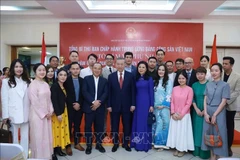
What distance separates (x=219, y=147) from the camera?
2.75m

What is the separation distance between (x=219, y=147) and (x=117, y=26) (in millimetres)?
4042

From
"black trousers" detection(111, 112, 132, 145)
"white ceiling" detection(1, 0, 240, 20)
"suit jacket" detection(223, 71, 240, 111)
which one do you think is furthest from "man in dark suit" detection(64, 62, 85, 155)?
"suit jacket" detection(223, 71, 240, 111)

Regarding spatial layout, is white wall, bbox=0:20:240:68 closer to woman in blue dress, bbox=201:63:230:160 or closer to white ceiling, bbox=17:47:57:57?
white ceiling, bbox=17:47:57:57

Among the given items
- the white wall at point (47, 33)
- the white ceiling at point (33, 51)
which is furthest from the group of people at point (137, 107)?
the white ceiling at point (33, 51)

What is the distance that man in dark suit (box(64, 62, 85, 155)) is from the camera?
3090 millimetres

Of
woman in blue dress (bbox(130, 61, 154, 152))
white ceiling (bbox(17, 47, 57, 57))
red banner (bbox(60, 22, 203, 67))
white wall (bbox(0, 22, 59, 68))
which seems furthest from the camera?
white ceiling (bbox(17, 47, 57, 57))

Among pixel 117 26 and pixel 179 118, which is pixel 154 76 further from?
pixel 117 26

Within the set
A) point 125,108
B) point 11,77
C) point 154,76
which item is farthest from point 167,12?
point 11,77

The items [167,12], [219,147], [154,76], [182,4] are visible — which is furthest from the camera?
[167,12]

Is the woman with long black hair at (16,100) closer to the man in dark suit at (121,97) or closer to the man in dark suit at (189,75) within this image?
the man in dark suit at (121,97)

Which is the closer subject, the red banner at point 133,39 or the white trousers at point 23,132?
the white trousers at point 23,132

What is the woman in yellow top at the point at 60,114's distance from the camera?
287cm

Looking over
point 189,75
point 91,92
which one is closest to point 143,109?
point 91,92

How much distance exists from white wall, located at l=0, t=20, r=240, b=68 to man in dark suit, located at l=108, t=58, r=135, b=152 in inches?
127
